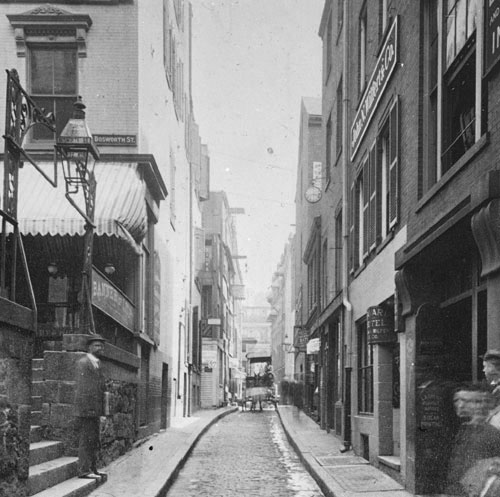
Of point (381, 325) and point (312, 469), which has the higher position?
point (381, 325)

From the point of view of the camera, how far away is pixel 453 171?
326 inches

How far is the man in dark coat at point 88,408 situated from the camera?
33.3 feet

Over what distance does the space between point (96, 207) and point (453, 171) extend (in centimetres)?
821

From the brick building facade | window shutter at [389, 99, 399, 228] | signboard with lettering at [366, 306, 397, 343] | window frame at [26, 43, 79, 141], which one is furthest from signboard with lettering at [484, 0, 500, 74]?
window frame at [26, 43, 79, 141]

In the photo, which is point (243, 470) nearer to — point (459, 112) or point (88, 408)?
point (88, 408)

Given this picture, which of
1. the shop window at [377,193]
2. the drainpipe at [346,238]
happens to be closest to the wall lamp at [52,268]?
the drainpipe at [346,238]

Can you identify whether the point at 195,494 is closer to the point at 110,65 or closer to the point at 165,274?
the point at 110,65

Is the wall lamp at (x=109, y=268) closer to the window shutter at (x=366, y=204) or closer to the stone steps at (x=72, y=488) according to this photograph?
the window shutter at (x=366, y=204)

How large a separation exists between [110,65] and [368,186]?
6.42m

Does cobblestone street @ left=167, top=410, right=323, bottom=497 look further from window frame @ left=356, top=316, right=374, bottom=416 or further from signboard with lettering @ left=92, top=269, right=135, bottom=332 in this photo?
signboard with lettering @ left=92, top=269, right=135, bottom=332

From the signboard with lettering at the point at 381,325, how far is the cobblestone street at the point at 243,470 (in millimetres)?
2246

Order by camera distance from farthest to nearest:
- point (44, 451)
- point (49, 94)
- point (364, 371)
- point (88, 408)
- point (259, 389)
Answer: point (259, 389) → point (49, 94) → point (364, 371) → point (88, 408) → point (44, 451)

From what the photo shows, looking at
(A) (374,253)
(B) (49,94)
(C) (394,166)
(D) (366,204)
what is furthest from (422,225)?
(B) (49,94)

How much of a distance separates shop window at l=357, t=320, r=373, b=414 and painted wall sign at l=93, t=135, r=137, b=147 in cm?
587
